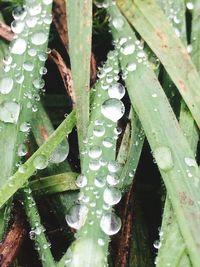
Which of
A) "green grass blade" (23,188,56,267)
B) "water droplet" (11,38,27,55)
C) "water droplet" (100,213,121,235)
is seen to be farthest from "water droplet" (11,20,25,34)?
"water droplet" (100,213,121,235)

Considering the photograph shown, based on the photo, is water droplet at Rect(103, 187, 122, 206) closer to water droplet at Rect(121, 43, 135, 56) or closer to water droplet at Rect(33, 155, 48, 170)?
water droplet at Rect(33, 155, 48, 170)

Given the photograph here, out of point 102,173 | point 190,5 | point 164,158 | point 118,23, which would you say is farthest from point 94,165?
point 190,5

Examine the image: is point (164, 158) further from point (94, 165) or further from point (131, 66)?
point (131, 66)

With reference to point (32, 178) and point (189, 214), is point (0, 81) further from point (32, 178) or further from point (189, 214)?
point (189, 214)

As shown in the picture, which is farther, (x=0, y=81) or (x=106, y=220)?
(x=0, y=81)

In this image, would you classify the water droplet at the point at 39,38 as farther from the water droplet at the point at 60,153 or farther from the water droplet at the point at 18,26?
the water droplet at the point at 60,153

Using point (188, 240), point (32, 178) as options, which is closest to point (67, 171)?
point (32, 178)

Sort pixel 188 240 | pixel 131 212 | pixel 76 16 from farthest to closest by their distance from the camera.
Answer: pixel 76 16 → pixel 131 212 → pixel 188 240

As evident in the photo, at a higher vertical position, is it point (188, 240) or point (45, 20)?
point (45, 20)
